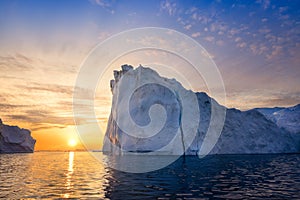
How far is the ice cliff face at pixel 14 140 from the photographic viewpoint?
85.0 meters

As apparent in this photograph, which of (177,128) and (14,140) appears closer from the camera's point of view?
(177,128)

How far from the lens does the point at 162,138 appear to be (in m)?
44.2

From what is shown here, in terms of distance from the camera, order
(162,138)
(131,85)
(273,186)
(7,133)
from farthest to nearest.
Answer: (7,133) → (131,85) → (162,138) → (273,186)

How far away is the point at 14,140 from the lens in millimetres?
88375

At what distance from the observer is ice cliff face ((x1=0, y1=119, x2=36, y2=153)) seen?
85.0 metres

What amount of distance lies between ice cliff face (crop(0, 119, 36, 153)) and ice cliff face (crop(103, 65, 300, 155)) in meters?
45.2

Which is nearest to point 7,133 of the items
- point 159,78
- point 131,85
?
point 131,85

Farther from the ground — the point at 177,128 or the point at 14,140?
the point at 177,128

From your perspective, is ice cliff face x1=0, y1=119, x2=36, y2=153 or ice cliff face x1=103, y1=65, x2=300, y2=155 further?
ice cliff face x1=0, y1=119, x2=36, y2=153

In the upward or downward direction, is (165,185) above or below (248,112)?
below

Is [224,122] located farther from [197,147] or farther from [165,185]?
[165,185]

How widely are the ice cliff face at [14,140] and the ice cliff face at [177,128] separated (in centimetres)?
4521

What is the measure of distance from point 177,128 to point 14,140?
68399 millimetres

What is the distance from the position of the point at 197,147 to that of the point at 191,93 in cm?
1172
